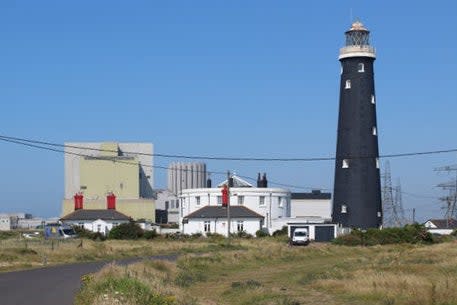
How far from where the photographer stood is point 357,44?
70375 millimetres

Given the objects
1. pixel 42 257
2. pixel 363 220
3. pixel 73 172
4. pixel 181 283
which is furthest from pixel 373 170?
pixel 73 172

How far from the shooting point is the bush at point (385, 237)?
64.3 meters

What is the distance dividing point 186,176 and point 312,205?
5952 centimetres

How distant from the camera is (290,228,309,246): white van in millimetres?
67750

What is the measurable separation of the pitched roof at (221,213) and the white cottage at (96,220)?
412 inches

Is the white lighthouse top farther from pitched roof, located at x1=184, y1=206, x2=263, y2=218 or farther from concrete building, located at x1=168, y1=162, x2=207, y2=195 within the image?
concrete building, located at x1=168, y1=162, x2=207, y2=195

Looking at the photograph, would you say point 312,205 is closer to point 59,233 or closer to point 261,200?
point 261,200

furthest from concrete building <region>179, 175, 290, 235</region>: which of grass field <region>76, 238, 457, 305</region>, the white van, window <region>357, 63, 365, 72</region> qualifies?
grass field <region>76, 238, 457, 305</region>

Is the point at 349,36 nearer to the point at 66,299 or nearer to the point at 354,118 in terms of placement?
the point at 354,118

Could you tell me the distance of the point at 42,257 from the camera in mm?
45406

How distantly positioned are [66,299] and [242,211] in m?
69.8

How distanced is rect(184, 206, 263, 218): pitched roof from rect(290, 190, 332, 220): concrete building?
1857cm

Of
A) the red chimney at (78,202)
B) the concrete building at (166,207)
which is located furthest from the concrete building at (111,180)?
the red chimney at (78,202)

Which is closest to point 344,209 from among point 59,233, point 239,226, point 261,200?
point 239,226
